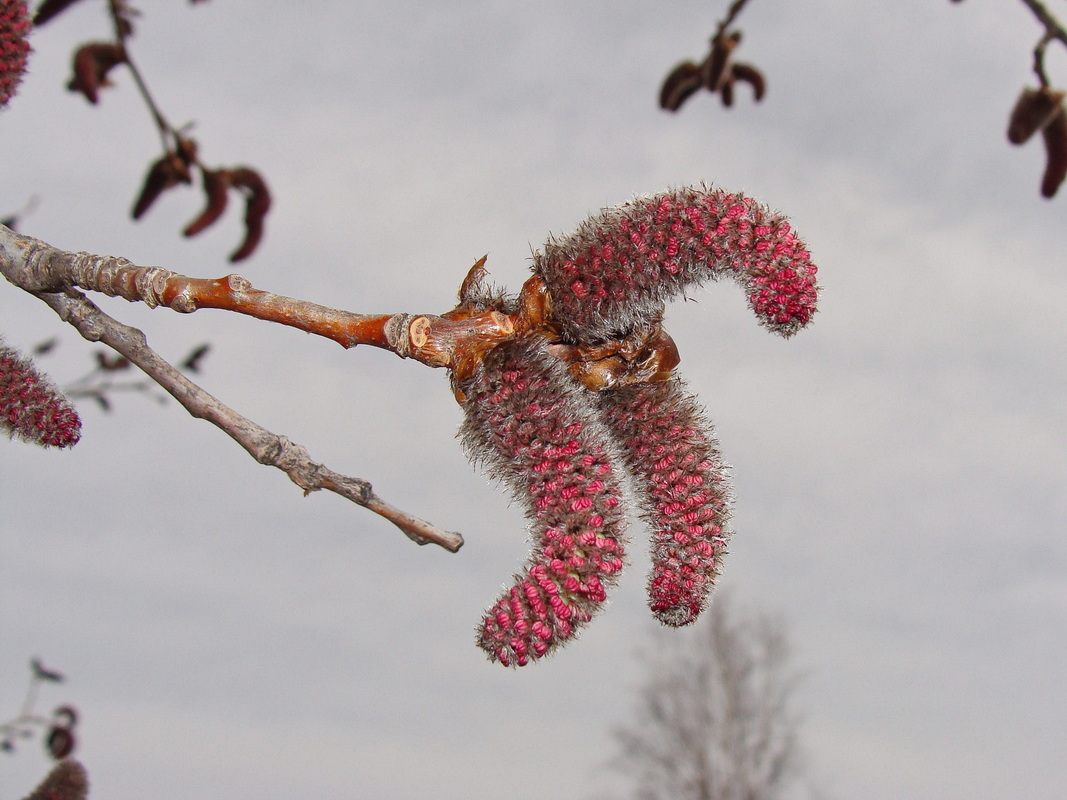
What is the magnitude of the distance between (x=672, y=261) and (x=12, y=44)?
133 centimetres

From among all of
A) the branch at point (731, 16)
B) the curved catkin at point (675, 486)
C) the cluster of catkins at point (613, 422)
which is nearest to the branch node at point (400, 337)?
the cluster of catkins at point (613, 422)

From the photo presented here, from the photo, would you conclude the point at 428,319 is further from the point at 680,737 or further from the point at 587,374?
the point at 680,737

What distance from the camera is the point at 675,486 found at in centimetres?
204

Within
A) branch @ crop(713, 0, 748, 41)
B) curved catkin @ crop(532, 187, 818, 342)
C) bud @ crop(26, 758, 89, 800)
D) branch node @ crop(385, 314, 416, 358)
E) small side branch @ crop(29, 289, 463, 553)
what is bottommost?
bud @ crop(26, 758, 89, 800)

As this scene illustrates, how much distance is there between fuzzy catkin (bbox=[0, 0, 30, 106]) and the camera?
188cm

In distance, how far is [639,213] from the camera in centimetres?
190

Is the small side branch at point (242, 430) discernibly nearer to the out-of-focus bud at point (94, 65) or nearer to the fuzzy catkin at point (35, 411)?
the fuzzy catkin at point (35, 411)

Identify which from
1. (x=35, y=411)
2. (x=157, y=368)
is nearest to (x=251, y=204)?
(x=157, y=368)

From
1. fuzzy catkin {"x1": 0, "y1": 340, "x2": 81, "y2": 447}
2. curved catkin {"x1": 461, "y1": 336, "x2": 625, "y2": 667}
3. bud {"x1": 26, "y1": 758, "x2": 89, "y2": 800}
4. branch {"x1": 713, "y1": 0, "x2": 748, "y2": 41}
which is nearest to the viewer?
branch {"x1": 713, "y1": 0, "x2": 748, "y2": 41}

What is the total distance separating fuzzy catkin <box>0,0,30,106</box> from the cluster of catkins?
3.49 ft

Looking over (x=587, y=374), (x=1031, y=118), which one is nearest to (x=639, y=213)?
(x=587, y=374)

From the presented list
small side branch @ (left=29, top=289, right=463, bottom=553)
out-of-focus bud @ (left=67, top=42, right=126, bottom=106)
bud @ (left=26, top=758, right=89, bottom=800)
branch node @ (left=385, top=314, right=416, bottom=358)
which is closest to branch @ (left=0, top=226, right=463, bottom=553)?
small side branch @ (left=29, top=289, right=463, bottom=553)

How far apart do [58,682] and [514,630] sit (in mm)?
2664

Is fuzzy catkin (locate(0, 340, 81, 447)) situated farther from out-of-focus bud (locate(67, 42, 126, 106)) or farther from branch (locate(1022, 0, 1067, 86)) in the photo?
branch (locate(1022, 0, 1067, 86))
